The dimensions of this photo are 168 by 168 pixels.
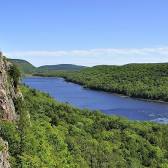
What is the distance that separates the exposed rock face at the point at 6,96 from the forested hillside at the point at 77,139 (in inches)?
42.2

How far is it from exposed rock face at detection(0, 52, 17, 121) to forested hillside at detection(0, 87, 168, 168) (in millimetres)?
1072

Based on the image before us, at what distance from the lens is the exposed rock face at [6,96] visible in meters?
39.6

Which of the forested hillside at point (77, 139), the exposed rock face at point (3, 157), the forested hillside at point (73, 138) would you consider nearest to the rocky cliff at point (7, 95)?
the forested hillside at point (73, 138)

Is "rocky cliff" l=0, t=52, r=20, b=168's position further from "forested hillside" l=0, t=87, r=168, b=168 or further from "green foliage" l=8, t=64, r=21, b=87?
"forested hillside" l=0, t=87, r=168, b=168

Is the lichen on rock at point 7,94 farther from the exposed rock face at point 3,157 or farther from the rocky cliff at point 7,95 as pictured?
the exposed rock face at point 3,157

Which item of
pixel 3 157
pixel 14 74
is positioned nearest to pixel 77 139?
pixel 14 74

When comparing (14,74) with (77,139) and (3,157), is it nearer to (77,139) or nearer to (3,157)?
(77,139)

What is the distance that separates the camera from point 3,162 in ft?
96.4

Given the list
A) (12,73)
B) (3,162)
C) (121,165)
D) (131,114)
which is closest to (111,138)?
(121,165)

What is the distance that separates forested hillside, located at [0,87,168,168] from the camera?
3766 centimetres

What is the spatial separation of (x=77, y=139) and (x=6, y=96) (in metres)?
20.5

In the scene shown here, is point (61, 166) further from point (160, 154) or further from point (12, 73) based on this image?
point (160, 154)

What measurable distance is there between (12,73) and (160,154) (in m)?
31.7

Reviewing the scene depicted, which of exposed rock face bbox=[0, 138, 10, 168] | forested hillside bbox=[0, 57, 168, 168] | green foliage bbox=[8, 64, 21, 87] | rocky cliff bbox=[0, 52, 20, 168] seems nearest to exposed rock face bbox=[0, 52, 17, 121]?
rocky cliff bbox=[0, 52, 20, 168]
